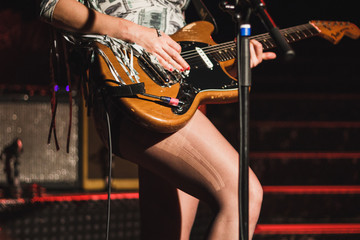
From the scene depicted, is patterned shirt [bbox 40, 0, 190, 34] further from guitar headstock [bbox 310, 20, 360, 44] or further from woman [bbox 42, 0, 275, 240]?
guitar headstock [bbox 310, 20, 360, 44]

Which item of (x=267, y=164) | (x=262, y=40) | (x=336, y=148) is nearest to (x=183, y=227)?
(x=262, y=40)

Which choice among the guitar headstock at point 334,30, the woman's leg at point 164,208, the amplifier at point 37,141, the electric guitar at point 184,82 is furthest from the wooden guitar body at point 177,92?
the amplifier at point 37,141

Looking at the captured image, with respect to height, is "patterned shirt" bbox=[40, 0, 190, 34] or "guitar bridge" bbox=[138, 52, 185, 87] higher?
"patterned shirt" bbox=[40, 0, 190, 34]

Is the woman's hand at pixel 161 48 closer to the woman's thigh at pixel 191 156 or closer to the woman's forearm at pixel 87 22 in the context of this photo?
the woman's forearm at pixel 87 22

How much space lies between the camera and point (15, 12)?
3510 millimetres

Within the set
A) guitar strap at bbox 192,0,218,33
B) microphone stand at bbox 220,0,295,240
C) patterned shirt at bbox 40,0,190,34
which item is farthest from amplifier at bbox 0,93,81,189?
microphone stand at bbox 220,0,295,240

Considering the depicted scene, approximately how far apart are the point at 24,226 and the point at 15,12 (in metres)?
2.06

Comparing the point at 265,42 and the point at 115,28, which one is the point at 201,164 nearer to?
the point at 115,28

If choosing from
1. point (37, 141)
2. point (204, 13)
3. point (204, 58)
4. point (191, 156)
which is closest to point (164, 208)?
point (191, 156)

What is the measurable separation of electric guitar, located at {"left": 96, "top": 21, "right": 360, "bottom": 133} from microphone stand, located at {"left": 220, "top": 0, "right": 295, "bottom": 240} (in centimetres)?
20

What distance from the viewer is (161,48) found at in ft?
3.73

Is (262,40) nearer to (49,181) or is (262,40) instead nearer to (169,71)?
(169,71)

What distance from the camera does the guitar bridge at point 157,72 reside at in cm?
111

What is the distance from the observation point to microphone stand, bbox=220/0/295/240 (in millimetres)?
848
